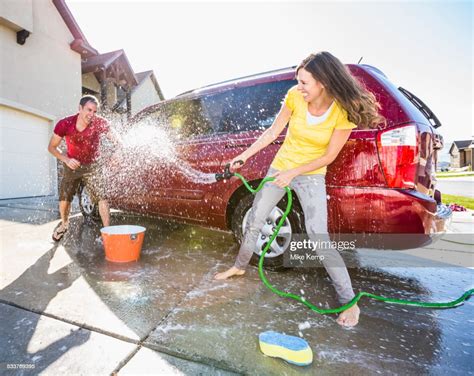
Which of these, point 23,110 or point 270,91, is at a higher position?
point 23,110

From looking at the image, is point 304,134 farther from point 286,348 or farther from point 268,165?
point 286,348

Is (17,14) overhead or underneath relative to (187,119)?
overhead

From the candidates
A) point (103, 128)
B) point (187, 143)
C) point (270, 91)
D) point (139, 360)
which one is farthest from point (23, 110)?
point (139, 360)

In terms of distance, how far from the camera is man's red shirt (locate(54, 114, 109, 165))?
3.45 m

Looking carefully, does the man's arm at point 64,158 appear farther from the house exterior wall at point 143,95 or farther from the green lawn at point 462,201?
the house exterior wall at point 143,95

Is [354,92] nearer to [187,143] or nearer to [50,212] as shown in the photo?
[187,143]

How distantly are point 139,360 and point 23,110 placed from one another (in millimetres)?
9171

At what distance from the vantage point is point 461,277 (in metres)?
2.97

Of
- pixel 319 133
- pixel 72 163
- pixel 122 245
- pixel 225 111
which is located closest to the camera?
pixel 319 133

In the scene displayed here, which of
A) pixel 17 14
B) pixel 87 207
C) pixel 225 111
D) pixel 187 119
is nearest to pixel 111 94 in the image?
pixel 17 14

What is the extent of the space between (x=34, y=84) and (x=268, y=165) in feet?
30.1

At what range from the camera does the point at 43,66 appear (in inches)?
352

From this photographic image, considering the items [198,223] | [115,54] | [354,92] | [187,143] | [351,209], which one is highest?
[115,54]

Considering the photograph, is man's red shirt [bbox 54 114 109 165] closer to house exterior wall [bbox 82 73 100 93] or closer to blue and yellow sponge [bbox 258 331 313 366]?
blue and yellow sponge [bbox 258 331 313 366]
